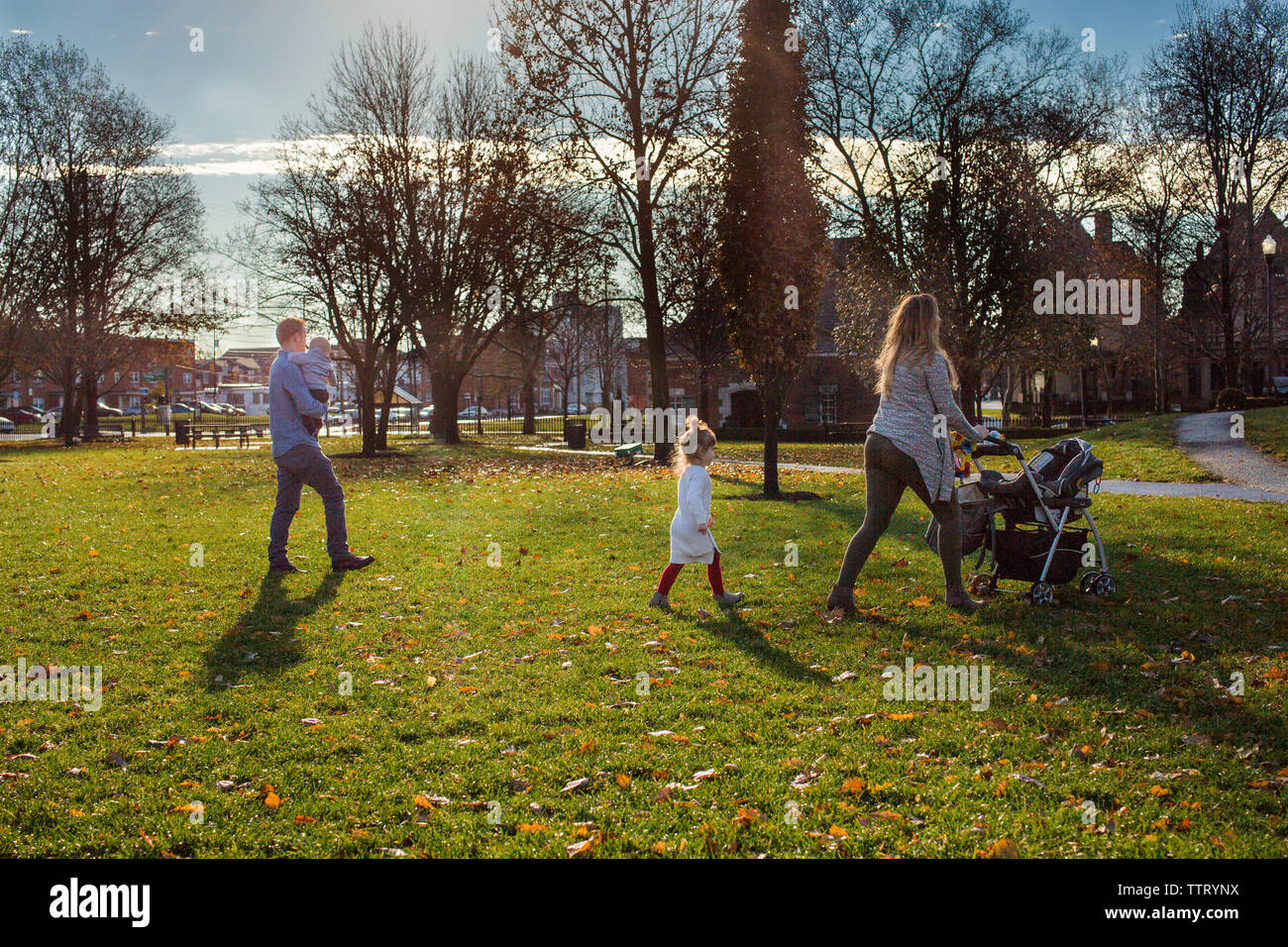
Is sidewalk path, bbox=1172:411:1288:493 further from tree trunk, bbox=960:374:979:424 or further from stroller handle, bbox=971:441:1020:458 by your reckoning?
stroller handle, bbox=971:441:1020:458

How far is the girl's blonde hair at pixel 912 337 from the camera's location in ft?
21.7

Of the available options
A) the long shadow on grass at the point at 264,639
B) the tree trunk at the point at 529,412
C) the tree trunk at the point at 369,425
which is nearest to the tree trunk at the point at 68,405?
the tree trunk at the point at 369,425

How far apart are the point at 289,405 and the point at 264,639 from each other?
3.15 meters

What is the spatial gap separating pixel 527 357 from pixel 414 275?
2571 centimetres

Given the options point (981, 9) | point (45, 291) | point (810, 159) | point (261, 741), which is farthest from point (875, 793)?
point (45, 291)

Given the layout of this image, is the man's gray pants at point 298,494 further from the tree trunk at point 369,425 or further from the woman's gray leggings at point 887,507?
the tree trunk at point 369,425

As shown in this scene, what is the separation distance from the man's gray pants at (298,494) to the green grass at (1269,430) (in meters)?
16.3

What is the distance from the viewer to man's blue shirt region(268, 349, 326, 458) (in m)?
8.70

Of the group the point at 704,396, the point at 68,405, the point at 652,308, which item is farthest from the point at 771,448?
the point at 68,405

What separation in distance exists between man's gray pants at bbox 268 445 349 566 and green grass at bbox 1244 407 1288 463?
16266 millimetres

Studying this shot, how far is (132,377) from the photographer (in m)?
110

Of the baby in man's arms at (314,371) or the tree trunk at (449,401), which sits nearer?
the baby in man's arms at (314,371)

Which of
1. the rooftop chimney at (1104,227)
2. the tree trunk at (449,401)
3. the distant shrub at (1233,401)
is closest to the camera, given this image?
the distant shrub at (1233,401)

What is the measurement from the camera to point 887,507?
22.2 feet
